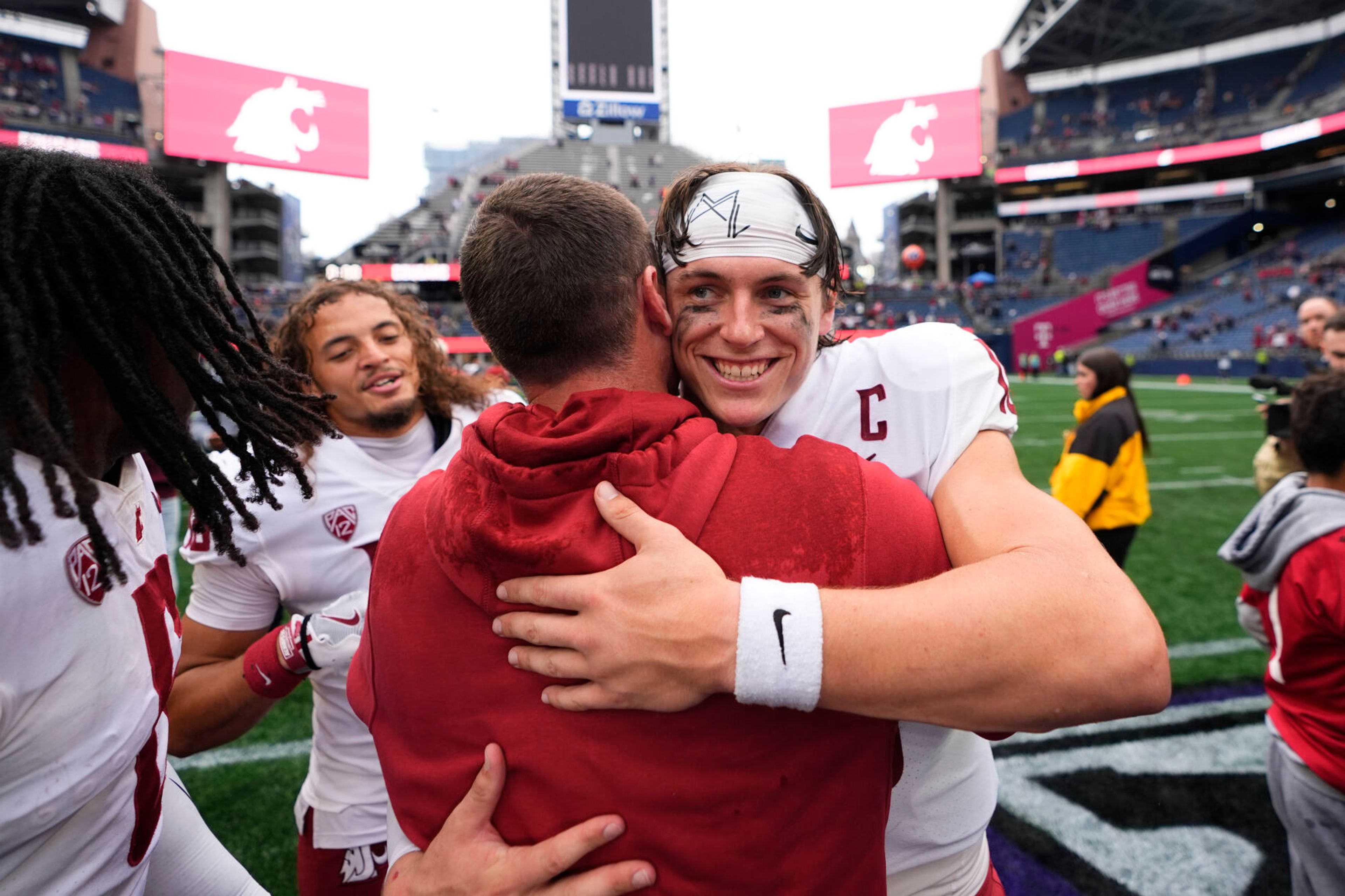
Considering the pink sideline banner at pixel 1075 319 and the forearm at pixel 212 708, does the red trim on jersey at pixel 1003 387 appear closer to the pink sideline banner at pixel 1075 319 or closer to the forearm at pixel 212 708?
the forearm at pixel 212 708

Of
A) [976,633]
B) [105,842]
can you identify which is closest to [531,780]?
[976,633]

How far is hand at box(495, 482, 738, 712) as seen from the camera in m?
0.97

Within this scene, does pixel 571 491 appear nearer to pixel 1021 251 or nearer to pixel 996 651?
pixel 996 651

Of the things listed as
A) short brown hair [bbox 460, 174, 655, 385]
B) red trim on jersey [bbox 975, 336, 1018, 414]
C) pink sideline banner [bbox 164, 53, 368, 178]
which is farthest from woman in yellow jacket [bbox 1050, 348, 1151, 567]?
pink sideline banner [bbox 164, 53, 368, 178]

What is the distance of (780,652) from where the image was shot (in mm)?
943

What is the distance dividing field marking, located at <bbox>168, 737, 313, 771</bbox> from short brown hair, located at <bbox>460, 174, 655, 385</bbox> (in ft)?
10.8

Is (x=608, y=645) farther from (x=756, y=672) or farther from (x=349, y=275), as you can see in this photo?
(x=349, y=275)

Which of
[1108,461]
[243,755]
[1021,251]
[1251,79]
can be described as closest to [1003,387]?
[1108,461]

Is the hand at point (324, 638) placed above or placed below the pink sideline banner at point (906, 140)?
below

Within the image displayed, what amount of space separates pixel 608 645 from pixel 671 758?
0.58ft

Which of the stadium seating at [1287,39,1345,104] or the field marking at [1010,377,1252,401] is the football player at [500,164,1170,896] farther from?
the stadium seating at [1287,39,1345,104]

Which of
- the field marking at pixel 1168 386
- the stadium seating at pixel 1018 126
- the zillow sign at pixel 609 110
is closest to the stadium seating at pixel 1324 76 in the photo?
the stadium seating at pixel 1018 126

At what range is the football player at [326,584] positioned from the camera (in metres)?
2.01

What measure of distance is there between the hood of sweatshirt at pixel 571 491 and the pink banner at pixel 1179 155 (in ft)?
126
